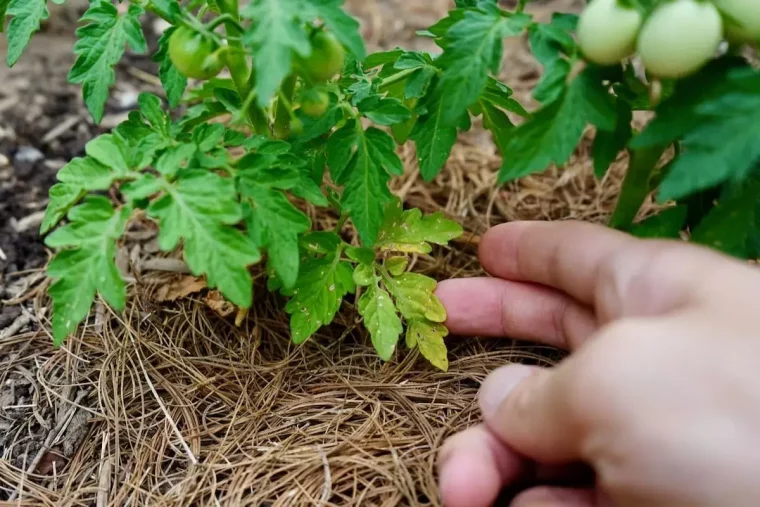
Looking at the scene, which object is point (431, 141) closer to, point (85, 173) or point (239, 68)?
point (239, 68)

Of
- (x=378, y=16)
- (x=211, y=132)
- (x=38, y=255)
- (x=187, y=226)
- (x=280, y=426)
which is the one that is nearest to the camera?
(x=187, y=226)

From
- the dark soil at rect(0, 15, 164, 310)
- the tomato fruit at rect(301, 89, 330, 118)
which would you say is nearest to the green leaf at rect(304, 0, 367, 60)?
the tomato fruit at rect(301, 89, 330, 118)

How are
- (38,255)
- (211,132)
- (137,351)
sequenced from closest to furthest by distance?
(211,132)
(137,351)
(38,255)

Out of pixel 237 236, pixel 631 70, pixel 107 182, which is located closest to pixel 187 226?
pixel 237 236

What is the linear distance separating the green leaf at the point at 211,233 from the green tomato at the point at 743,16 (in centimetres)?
86

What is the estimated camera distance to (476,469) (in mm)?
1142

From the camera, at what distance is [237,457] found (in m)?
1.40

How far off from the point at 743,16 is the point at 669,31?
0.12 metres

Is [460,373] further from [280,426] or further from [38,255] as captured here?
[38,255]

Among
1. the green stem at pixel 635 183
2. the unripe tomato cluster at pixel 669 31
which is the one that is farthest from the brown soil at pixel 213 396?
the unripe tomato cluster at pixel 669 31

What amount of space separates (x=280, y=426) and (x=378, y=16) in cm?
207

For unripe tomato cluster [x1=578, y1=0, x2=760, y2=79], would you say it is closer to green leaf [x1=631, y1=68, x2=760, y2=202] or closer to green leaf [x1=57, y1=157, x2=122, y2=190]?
green leaf [x1=631, y1=68, x2=760, y2=202]

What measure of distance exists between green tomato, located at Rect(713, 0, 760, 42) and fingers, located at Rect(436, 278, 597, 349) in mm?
587

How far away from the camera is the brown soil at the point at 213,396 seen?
1353mm
